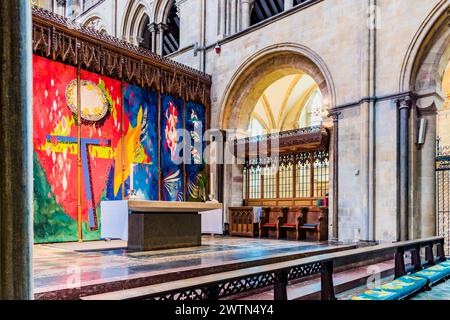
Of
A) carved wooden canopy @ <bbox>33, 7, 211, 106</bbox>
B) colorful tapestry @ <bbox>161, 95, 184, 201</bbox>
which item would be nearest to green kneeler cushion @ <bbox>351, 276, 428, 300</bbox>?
colorful tapestry @ <bbox>161, 95, 184, 201</bbox>

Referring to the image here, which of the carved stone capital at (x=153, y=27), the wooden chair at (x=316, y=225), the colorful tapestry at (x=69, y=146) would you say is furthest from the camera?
the carved stone capital at (x=153, y=27)

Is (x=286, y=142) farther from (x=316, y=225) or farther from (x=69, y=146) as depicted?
(x=69, y=146)

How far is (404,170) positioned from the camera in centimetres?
844

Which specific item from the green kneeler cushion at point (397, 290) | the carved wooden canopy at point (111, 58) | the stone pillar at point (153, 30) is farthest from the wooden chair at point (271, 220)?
the stone pillar at point (153, 30)

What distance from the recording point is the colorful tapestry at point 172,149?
11383 mm

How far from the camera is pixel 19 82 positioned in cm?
153

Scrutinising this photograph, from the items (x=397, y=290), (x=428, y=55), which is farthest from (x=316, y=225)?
(x=397, y=290)

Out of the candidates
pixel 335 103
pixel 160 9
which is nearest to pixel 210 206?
pixel 335 103

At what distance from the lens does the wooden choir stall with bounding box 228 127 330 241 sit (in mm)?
10547

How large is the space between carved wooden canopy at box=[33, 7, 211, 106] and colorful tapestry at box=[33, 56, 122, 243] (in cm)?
29

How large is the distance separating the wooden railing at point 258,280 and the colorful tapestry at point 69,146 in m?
5.37

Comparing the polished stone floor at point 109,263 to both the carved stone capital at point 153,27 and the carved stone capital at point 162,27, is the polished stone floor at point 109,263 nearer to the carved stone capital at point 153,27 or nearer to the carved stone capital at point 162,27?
the carved stone capital at point 162,27

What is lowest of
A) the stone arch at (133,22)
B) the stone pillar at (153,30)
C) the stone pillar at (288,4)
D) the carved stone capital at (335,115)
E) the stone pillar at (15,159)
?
the stone pillar at (15,159)

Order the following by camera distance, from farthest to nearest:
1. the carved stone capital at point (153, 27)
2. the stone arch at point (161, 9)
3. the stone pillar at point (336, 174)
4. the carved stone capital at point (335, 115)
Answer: the carved stone capital at point (153, 27) → the stone arch at point (161, 9) → the carved stone capital at point (335, 115) → the stone pillar at point (336, 174)
